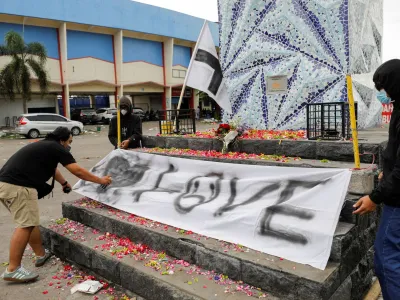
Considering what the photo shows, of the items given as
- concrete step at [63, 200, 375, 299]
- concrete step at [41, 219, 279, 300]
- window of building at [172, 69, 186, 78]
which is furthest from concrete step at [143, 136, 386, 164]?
window of building at [172, 69, 186, 78]

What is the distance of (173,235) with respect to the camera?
3652 millimetres

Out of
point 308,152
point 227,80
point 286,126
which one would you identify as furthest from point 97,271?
point 227,80

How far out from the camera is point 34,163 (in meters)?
3.84

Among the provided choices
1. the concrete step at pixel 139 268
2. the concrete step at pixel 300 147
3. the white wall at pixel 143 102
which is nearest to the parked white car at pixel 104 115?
the white wall at pixel 143 102

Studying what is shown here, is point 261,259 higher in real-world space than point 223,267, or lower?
higher

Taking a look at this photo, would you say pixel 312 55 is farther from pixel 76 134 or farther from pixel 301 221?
pixel 76 134

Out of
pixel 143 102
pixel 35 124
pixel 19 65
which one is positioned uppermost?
pixel 19 65

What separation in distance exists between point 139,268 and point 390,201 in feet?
7.56

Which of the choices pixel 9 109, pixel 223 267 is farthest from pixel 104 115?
pixel 223 267

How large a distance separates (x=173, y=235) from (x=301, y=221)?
1339mm

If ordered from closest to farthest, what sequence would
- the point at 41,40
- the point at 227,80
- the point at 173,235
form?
1. the point at 173,235
2. the point at 227,80
3. the point at 41,40

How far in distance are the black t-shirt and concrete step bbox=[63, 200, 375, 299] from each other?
3.42ft

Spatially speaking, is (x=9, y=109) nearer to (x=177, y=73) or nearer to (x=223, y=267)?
(x=177, y=73)

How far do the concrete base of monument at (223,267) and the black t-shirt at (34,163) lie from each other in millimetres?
931
